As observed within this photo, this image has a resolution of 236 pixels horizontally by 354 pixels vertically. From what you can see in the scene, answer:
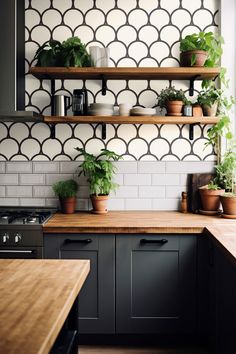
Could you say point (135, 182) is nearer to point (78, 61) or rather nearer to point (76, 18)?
point (78, 61)

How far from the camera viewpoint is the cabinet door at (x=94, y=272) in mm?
3113

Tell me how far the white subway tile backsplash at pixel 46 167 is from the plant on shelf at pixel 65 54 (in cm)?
84

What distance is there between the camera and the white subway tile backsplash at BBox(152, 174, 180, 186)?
12.5ft

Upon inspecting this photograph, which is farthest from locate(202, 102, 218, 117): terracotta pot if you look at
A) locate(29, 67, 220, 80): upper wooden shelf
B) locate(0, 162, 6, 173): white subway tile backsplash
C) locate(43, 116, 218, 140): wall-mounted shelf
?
locate(0, 162, 6, 173): white subway tile backsplash

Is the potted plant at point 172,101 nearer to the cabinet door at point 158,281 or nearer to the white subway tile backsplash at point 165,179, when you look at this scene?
the white subway tile backsplash at point 165,179

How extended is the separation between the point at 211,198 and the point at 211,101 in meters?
0.80

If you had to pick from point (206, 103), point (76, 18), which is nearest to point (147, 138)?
point (206, 103)

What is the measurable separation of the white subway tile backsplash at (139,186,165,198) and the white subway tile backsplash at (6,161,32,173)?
39.4 inches

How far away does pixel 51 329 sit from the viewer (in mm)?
1206

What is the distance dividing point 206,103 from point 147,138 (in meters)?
0.59

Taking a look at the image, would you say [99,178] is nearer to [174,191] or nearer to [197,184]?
[174,191]

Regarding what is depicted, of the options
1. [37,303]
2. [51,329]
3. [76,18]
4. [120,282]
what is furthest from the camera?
[76,18]

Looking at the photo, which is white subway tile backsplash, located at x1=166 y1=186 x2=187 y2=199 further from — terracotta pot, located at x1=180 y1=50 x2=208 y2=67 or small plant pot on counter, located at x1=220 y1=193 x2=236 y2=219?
terracotta pot, located at x1=180 y1=50 x2=208 y2=67

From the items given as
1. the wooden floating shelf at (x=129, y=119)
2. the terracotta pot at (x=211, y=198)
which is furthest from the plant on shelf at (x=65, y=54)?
the terracotta pot at (x=211, y=198)
